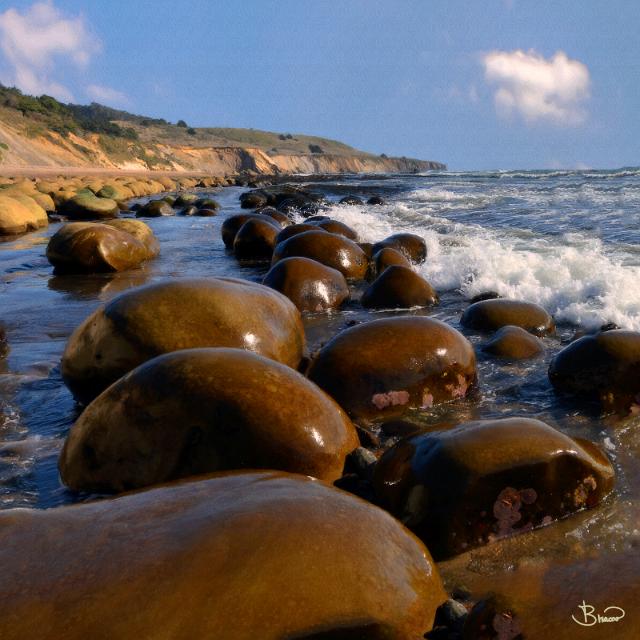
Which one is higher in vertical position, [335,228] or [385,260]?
[335,228]

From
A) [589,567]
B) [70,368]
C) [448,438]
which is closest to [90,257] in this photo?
[70,368]

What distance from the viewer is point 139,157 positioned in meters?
56.8

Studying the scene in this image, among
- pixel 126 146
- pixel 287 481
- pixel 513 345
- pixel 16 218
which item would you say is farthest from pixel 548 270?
pixel 126 146

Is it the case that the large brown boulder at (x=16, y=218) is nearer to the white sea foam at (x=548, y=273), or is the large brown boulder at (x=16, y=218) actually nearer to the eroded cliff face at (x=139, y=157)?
the white sea foam at (x=548, y=273)

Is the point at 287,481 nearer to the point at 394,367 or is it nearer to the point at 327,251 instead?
the point at 394,367

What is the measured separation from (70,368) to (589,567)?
2565 millimetres

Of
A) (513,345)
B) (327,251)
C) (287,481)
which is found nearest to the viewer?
(287,481)

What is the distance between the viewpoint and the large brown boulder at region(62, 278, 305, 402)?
308 centimetres

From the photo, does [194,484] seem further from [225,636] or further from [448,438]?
[448,438]

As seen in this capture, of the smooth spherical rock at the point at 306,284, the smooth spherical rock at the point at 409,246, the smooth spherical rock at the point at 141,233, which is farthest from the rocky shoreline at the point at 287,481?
the smooth spherical rock at the point at 141,233

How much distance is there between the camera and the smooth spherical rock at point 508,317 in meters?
4.73

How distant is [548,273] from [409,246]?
2.10 metres

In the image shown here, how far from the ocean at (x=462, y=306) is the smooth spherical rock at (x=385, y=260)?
0.37 metres

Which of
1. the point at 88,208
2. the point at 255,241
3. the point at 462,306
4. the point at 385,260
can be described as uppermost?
the point at 88,208
